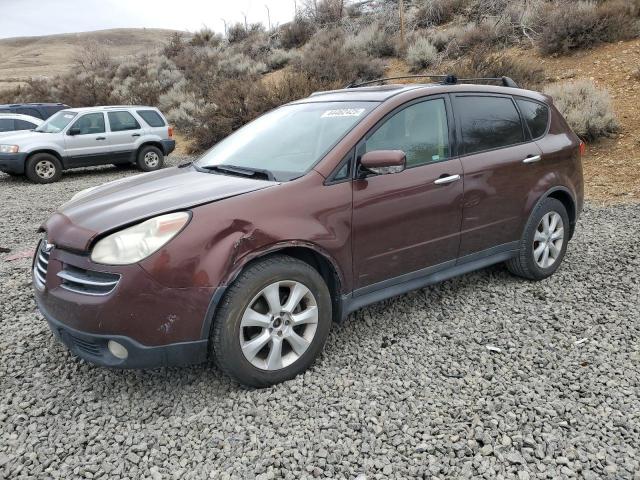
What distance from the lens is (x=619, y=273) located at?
15.3ft

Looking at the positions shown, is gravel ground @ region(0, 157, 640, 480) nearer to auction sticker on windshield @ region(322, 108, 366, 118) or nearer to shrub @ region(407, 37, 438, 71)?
auction sticker on windshield @ region(322, 108, 366, 118)

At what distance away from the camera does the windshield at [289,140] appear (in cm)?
336

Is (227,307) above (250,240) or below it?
below

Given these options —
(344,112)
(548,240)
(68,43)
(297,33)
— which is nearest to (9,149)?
(344,112)

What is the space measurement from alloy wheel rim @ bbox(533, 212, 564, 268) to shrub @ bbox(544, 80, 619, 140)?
538cm

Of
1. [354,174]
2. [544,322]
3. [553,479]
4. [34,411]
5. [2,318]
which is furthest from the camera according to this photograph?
[2,318]

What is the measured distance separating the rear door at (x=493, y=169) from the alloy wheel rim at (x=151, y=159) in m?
10.5

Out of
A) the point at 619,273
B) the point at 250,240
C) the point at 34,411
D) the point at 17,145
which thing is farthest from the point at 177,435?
the point at 17,145

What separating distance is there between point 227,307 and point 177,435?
71cm

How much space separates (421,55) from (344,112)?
1349 centimetres

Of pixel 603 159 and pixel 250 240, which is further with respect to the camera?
pixel 603 159

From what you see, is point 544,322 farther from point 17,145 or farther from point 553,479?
point 17,145

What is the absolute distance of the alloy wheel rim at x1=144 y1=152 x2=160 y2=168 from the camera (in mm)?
12977

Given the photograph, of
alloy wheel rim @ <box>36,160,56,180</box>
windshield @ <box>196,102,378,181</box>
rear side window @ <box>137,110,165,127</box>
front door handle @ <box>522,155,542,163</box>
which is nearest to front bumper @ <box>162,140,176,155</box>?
rear side window @ <box>137,110,165,127</box>
